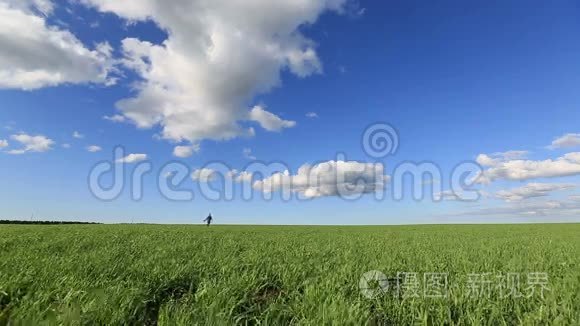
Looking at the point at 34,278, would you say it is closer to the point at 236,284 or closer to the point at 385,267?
the point at 236,284

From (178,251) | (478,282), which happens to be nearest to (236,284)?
(478,282)

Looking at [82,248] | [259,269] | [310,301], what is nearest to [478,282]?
[310,301]

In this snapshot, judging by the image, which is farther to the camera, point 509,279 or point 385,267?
point 385,267

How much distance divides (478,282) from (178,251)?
7853 millimetres

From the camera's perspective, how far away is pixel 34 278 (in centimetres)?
653

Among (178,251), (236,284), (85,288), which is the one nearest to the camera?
(85,288)

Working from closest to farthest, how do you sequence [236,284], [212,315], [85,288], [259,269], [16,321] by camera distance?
[16,321] → [212,315] → [85,288] → [236,284] → [259,269]

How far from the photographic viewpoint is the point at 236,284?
6.32m

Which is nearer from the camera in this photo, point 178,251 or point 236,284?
point 236,284

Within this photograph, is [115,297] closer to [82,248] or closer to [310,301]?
[310,301]

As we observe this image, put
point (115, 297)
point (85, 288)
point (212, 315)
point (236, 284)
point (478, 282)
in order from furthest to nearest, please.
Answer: point (478, 282)
point (236, 284)
point (85, 288)
point (115, 297)
point (212, 315)

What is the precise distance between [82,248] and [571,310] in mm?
12099

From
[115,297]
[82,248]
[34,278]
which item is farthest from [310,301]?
[82,248]

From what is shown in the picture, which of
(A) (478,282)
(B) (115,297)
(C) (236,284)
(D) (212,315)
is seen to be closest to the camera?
(D) (212,315)
